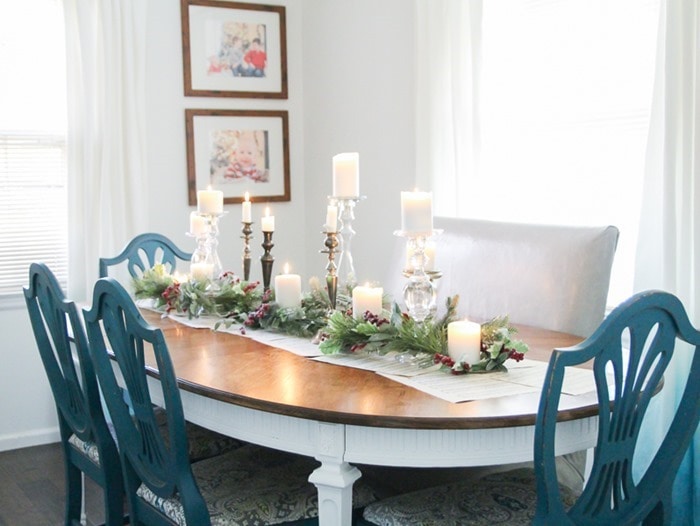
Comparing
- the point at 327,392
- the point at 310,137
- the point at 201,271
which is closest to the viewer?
the point at 327,392

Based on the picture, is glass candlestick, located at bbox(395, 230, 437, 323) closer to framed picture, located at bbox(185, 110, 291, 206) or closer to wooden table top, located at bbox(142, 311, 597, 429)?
wooden table top, located at bbox(142, 311, 597, 429)

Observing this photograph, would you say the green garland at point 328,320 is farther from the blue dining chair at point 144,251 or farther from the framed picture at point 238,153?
the framed picture at point 238,153

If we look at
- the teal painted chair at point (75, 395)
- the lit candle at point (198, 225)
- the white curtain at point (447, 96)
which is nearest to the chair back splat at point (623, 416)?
the teal painted chair at point (75, 395)

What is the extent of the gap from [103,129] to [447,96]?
1.59 m

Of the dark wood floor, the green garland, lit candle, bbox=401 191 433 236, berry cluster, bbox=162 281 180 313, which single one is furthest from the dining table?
the dark wood floor

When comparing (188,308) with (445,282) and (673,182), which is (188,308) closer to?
(445,282)

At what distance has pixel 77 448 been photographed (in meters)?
A: 2.72

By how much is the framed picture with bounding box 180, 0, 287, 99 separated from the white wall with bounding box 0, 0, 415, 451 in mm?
50

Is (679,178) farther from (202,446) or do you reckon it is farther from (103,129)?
(103,129)

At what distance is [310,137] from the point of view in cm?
473

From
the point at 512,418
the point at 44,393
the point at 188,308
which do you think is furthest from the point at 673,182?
the point at 44,393

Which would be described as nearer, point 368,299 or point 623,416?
point 623,416

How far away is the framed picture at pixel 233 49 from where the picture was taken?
4.37 metres

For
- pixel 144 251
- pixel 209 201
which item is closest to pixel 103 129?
pixel 144 251
